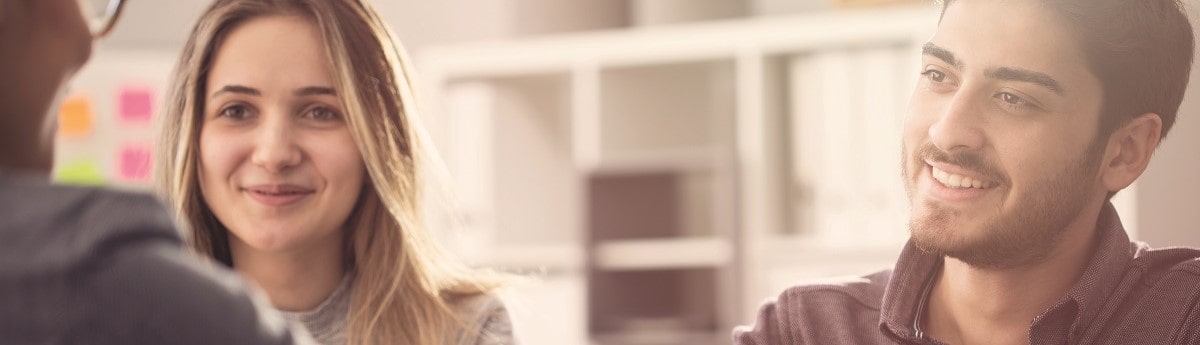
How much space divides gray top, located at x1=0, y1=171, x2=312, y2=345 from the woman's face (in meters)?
0.69

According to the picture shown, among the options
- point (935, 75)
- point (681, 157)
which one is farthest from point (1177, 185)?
point (681, 157)

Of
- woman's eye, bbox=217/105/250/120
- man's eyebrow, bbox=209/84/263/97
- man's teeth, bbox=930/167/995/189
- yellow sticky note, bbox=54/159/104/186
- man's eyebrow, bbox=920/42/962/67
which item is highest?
man's eyebrow, bbox=920/42/962/67

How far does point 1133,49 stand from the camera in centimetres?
93

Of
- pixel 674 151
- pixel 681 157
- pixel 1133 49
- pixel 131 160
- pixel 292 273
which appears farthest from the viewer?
pixel 131 160

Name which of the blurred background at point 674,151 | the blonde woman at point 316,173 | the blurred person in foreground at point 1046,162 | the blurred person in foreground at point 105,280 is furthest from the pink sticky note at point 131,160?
the blurred person in foreground at point 105,280

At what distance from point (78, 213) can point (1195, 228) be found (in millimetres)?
713

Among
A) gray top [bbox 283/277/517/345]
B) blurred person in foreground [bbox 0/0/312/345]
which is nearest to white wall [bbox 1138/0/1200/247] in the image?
blurred person in foreground [bbox 0/0/312/345]

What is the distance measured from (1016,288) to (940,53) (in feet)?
0.50

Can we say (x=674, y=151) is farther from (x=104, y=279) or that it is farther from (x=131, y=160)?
(x=104, y=279)

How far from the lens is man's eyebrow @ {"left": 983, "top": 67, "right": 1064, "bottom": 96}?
0.93 m

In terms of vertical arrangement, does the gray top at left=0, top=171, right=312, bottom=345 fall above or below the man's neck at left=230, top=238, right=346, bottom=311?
above

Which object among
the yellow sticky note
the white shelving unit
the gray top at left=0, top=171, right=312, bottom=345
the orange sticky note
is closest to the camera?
the gray top at left=0, top=171, right=312, bottom=345

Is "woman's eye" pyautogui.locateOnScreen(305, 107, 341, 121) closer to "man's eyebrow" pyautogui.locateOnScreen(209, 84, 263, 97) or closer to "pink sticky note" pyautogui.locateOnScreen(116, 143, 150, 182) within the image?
"man's eyebrow" pyautogui.locateOnScreen(209, 84, 263, 97)

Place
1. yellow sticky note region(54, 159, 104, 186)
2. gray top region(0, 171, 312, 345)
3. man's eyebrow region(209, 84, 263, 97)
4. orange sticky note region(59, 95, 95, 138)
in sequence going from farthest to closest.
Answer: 1. orange sticky note region(59, 95, 95, 138)
2. yellow sticky note region(54, 159, 104, 186)
3. man's eyebrow region(209, 84, 263, 97)
4. gray top region(0, 171, 312, 345)
